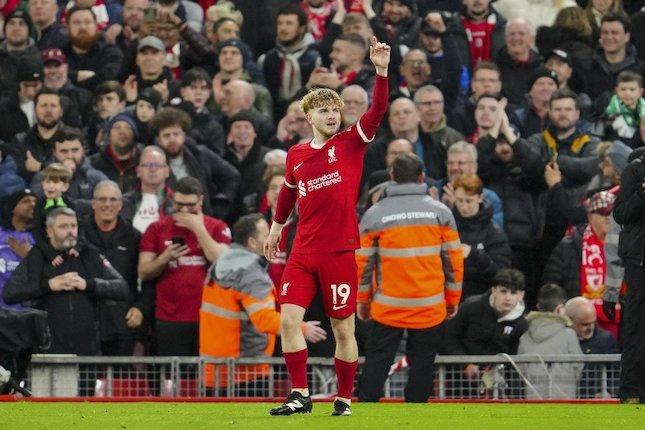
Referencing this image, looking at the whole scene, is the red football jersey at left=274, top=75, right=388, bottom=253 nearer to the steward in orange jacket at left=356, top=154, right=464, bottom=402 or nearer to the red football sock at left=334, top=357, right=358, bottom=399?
the red football sock at left=334, top=357, right=358, bottom=399

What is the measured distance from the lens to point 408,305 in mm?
13844

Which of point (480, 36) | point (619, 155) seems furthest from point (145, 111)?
point (619, 155)

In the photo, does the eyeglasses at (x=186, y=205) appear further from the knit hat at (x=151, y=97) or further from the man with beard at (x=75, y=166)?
the knit hat at (x=151, y=97)

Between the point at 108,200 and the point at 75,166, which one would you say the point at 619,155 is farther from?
the point at 75,166

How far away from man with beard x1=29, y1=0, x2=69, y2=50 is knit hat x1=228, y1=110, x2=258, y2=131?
291cm

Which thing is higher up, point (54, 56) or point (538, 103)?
point (54, 56)

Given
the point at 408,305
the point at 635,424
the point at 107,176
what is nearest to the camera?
the point at 635,424

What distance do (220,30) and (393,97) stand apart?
7.97 ft

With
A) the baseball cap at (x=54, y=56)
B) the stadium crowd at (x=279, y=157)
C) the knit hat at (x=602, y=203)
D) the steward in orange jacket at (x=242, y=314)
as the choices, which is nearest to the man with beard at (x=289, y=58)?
the stadium crowd at (x=279, y=157)

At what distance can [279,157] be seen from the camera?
57.4 ft

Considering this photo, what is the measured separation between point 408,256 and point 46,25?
8.38m

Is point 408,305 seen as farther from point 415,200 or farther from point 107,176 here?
point 107,176

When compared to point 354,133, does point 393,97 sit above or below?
above

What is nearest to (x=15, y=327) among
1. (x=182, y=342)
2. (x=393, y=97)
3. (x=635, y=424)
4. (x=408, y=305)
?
(x=182, y=342)
